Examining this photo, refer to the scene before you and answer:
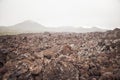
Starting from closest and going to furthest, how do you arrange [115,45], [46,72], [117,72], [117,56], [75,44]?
[117,72] → [46,72] → [117,56] → [115,45] → [75,44]

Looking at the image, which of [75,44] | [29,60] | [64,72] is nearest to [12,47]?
[29,60]

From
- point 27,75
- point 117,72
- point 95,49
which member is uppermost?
point 95,49

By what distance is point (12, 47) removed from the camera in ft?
102

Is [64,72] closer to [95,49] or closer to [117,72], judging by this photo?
[117,72]

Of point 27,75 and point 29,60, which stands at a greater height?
point 29,60

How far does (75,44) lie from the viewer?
101ft

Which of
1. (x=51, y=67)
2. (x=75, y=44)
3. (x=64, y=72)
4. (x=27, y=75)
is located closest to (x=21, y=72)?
(x=27, y=75)

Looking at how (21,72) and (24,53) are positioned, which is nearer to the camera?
(21,72)

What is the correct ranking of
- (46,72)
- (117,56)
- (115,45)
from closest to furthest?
(46,72) < (117,56) < (115,45)

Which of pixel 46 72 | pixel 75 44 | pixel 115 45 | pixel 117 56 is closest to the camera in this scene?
pixel 46 72

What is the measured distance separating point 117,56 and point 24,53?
15.5m

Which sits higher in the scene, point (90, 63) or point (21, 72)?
point (90, 63)

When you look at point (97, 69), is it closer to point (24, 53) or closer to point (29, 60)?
point (29, 60)

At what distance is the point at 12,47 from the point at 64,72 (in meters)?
14.6
